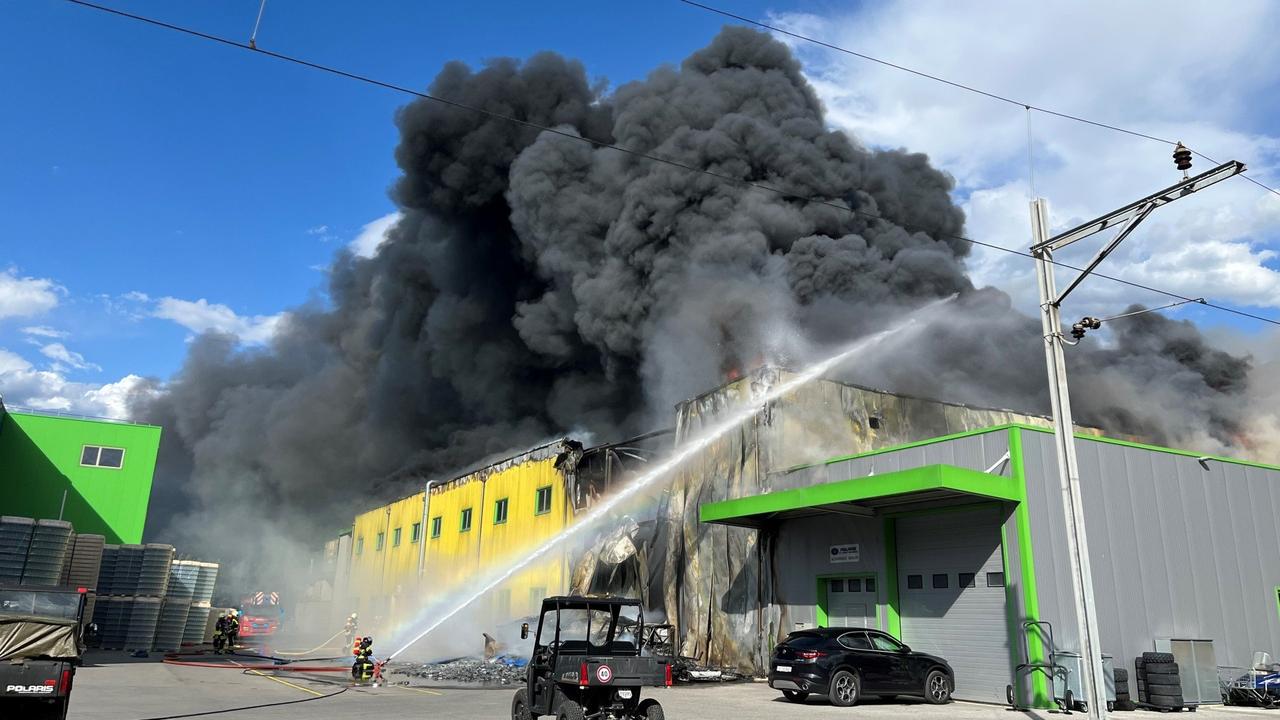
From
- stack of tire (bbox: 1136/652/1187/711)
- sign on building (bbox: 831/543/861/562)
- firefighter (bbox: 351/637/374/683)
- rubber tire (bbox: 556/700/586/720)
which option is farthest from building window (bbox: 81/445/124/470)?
stack of tire (bbox: 1136/652/1187/711)

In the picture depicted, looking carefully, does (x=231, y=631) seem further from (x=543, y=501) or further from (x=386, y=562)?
(x=386, y=562)

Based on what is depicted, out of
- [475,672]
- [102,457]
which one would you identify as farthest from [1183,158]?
[102,457]

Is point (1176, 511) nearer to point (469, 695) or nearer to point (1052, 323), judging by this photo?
point (1052, 323)

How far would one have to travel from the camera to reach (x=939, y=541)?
52.4ft

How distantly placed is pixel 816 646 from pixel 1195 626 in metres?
7.17

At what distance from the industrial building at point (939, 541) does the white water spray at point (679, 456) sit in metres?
0.26

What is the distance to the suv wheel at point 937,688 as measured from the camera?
14438 mm

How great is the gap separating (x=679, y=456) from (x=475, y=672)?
7.81 metres

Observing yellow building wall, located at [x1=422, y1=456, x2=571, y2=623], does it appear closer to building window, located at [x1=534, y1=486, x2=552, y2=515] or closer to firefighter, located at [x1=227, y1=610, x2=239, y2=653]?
building window, located at [x1=534, y1=486, x2=552, y2=515]

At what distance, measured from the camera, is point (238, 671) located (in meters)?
19.2

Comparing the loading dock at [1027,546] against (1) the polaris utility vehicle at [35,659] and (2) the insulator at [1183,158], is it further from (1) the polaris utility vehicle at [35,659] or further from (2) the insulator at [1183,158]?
(1) the polaris utility vehicle at [35,659]

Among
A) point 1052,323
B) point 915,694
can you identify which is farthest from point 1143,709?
point 1052,323

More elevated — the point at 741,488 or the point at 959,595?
the point at 741,488

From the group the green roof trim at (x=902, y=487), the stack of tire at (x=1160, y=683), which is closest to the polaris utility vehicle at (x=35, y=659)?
the green roof trim at (x=902, y=487)
